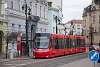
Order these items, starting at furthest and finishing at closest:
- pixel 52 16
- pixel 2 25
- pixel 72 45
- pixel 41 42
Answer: pixel 52 16 → pixel 72 45 → pixel 2 25 → pixel 41 42

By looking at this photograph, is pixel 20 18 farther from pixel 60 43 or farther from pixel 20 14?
pixel 60 43

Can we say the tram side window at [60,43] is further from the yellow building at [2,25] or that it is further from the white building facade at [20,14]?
the white building facade at [20,14]

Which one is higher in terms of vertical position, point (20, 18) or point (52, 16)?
point (52, 16)

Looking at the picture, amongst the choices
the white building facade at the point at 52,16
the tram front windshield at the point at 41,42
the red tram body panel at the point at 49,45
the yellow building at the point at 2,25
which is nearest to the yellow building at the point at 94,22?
the white building facade at the point at 52,16

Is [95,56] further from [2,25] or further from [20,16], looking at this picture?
[20,16]

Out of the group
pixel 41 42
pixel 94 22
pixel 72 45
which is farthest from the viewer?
pixel 94 22

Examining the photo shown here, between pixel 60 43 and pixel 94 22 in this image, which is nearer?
pixel 60 43

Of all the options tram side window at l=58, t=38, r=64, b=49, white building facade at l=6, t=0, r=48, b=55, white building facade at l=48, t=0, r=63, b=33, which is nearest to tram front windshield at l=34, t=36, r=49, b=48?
white building facade at l=6, t=0, r=48, b=55

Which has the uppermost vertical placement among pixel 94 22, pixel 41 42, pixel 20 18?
pixel 94 22

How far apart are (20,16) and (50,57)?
41.9 ft

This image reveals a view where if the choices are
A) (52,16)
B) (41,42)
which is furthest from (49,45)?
(52,16)

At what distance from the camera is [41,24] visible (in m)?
67.0

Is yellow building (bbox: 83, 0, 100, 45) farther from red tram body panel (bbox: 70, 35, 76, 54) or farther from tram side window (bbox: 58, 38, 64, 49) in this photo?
tram side window (bbox: 58, 38, 64, 49)

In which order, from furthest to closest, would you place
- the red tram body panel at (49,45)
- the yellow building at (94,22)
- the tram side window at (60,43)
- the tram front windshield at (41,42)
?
the yellow building at (94,22) → the tram side window at (60,43) → the tram front windshield at (41,42) → the red tram body panel at (49,45)
